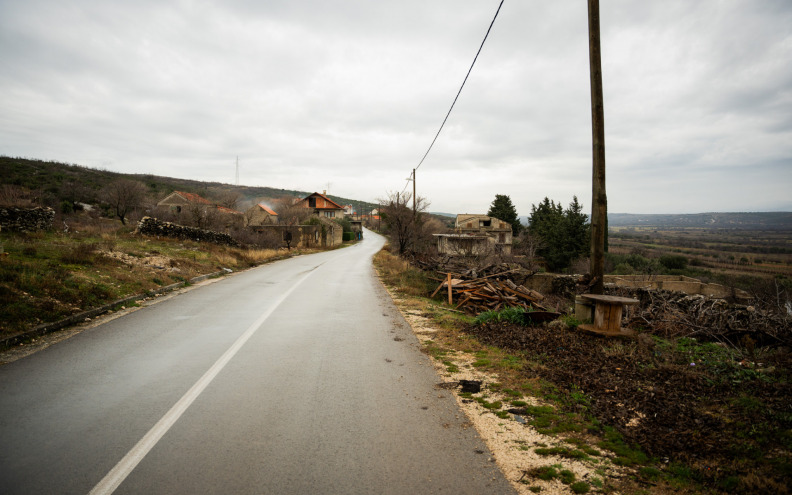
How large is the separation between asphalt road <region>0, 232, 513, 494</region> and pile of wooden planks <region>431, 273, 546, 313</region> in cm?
478

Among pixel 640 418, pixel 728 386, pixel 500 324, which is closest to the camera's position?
pixel 640 418

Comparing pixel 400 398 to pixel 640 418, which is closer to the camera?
pixel 640 418

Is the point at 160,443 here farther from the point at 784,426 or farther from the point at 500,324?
the point at 500,324

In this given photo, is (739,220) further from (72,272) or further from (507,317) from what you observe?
(72,272)

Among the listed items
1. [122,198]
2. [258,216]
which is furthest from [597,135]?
[258,216]

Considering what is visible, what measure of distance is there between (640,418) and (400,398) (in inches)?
104

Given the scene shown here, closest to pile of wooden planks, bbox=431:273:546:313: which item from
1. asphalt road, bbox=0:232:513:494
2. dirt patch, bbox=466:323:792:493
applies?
dirt patch, bbox=466:323:792:493

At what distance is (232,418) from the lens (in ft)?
12.7

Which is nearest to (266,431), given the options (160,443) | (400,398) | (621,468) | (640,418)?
(160,443)

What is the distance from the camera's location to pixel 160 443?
11.0ft

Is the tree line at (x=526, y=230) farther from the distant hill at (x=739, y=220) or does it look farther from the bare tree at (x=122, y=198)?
the distant hill at (x=739, y=220)

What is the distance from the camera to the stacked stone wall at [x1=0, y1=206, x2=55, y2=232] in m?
15.1

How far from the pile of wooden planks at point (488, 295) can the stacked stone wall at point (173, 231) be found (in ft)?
57.0

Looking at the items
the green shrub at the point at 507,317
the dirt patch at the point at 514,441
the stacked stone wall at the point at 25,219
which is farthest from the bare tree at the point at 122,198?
the dirt patch at the point at 514,441
